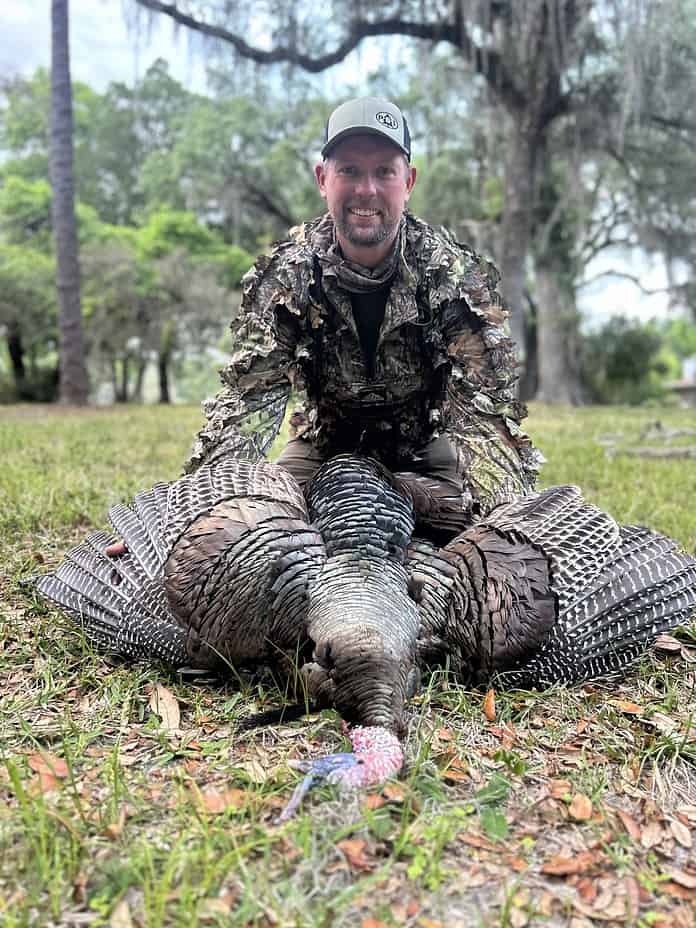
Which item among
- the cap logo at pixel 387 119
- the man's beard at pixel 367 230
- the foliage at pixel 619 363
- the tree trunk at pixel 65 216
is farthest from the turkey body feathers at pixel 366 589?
the foliage at pixel 619 363

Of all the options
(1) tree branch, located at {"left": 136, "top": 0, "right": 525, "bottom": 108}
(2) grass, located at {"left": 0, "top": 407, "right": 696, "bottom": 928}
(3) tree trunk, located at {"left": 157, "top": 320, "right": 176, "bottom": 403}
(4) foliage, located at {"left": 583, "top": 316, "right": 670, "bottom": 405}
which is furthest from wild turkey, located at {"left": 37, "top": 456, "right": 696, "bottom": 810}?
(4) foliage, located at {"left": 583, "top": 316, "right": 670, "bottom": 405}

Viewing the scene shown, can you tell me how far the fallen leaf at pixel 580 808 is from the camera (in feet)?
6.15

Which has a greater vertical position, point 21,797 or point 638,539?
point 638,539

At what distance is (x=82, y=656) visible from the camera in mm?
2805

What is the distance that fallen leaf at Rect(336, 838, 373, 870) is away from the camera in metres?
1.67

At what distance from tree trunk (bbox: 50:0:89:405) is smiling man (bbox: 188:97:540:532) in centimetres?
1180

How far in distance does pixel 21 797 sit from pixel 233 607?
87 centimetres

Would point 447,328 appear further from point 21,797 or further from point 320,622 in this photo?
point 21,797

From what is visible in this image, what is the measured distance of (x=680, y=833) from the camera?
1.87 metres

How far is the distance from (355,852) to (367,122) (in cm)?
273

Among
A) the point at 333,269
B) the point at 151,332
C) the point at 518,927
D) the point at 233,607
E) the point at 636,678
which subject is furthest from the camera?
the point at 151,332

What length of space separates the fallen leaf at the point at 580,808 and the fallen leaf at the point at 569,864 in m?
0.13

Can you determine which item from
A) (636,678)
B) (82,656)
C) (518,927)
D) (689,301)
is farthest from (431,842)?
(689,301)

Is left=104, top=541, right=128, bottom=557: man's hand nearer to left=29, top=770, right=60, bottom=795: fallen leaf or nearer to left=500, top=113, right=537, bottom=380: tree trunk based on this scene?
left=29, top=770, right=60, bottom=795: fallen leaf
